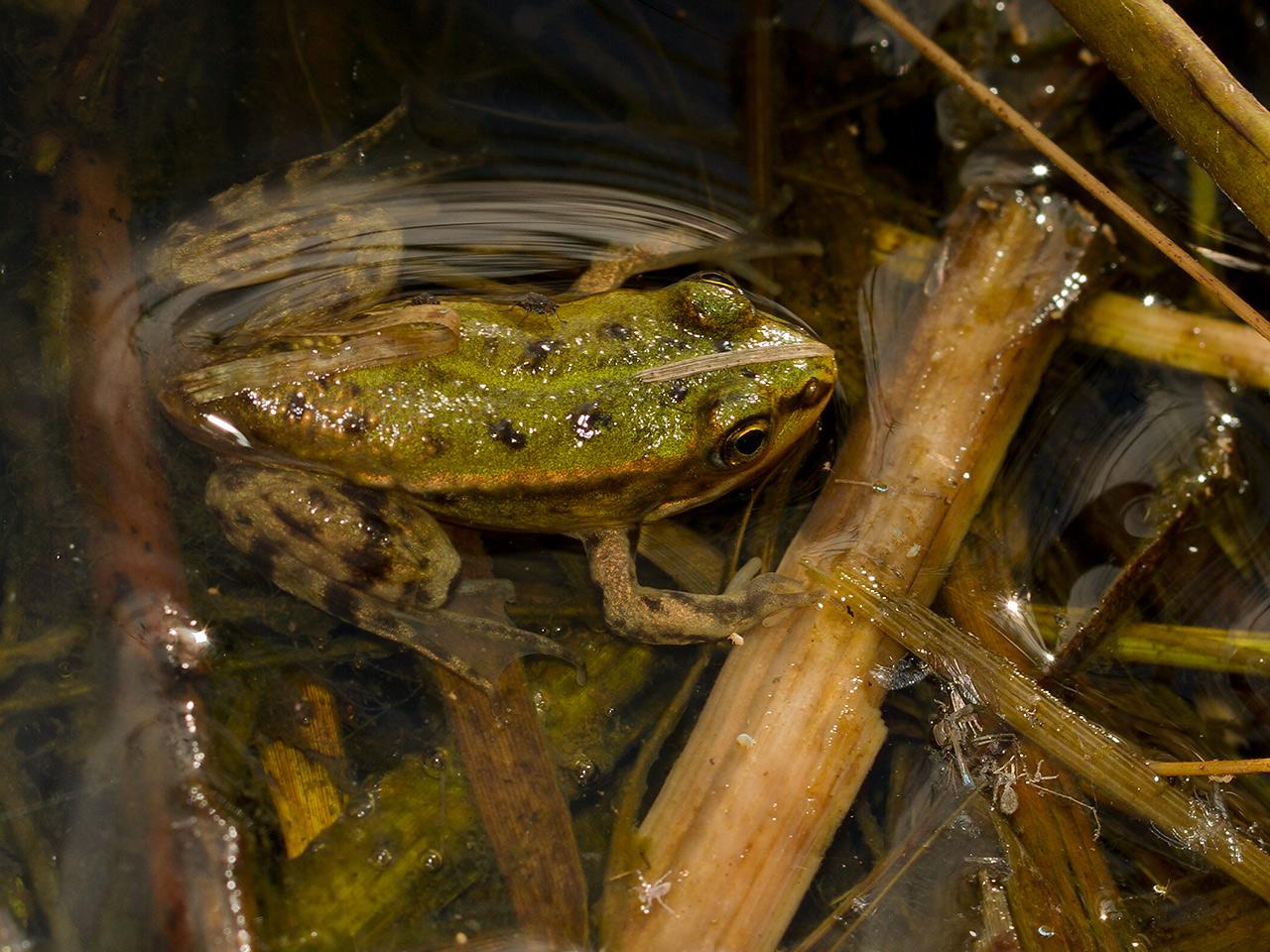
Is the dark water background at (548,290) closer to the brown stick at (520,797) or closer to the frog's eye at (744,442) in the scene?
the brown stick at (520,797)

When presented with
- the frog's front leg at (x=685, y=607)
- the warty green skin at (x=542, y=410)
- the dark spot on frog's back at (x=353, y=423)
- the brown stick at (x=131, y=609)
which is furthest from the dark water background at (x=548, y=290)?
the dark spot on frog's back at (x=353, y=423)

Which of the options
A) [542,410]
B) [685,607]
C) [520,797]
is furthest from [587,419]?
[520,797]

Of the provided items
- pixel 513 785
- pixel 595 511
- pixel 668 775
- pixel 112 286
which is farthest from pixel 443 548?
pixel 112 286

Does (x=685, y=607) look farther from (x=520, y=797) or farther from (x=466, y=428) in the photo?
(x=466, y=428)

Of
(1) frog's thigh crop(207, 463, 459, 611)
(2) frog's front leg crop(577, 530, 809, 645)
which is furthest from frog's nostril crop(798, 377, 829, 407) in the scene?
(1) frog's thigh crop(207, 463, 459, 611)

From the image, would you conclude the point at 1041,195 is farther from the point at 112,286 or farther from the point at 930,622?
the point at 112,286
